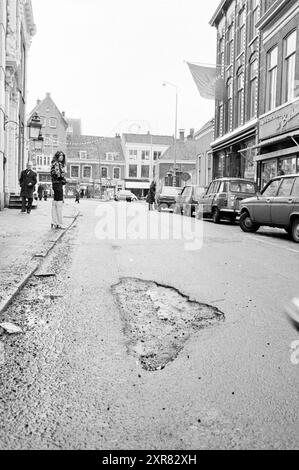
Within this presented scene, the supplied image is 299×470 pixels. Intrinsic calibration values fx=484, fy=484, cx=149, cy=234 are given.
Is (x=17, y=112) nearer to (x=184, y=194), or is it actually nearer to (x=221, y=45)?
(x=184, y=194)

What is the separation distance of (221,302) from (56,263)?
9.98ft

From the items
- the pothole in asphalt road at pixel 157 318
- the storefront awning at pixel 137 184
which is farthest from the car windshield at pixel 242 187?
the storefront awning at pixel 137 184

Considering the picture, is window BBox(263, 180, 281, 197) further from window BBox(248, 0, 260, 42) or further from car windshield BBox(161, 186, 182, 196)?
window BBox(248, 0, 260, 42)

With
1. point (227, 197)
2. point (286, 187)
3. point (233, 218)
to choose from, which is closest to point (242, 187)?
point (227, 197)

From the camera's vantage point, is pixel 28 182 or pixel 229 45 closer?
pixel 28 182

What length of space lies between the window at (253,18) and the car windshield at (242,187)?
12885 millimetres

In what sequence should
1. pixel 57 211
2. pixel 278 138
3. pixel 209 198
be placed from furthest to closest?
1. pixel 278 138
2. pixel 209 198
3. pixel 57 211

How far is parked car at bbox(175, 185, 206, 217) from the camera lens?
875 inches

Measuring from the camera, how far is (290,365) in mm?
3223

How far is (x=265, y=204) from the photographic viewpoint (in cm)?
1241

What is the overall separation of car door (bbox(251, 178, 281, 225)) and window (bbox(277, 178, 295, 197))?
0.21 metres

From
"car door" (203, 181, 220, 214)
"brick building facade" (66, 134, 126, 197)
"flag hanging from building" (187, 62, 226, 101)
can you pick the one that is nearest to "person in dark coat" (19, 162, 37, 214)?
"car door" (203, 181, 220, 214)

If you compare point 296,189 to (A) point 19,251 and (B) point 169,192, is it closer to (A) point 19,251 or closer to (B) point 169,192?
(A) point 19,251

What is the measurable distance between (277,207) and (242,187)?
5.84 metres
